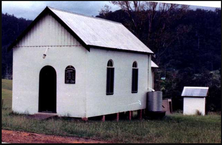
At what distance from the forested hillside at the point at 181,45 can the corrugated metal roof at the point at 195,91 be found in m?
1.01

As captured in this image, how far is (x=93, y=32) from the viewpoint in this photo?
20.4m

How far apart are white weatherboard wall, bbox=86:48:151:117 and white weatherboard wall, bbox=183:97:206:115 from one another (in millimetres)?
5465

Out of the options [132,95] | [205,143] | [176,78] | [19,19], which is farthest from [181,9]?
[205,143]

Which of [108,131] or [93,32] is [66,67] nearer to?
[93,32]

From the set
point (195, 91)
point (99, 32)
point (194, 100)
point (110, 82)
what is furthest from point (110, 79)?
point (194, 100)

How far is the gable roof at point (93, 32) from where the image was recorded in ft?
62.2

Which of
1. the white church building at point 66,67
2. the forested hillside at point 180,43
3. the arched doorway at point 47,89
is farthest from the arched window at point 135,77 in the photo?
the forested hillside at point 180,43

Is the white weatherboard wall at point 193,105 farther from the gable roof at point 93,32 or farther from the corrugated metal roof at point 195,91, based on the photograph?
the gable roof at point 93,32

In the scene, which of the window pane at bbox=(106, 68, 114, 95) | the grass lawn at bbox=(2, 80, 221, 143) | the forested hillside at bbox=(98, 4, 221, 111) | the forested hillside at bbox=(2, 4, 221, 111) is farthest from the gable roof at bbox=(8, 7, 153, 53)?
the forested hillside at bbox=(98, 4, 221, 111)

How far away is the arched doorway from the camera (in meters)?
19.5

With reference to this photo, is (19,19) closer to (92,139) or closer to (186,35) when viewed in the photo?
(92,139)

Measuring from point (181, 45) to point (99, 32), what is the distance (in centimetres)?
1384

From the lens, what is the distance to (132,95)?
23.0m

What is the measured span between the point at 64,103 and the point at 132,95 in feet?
16.1
